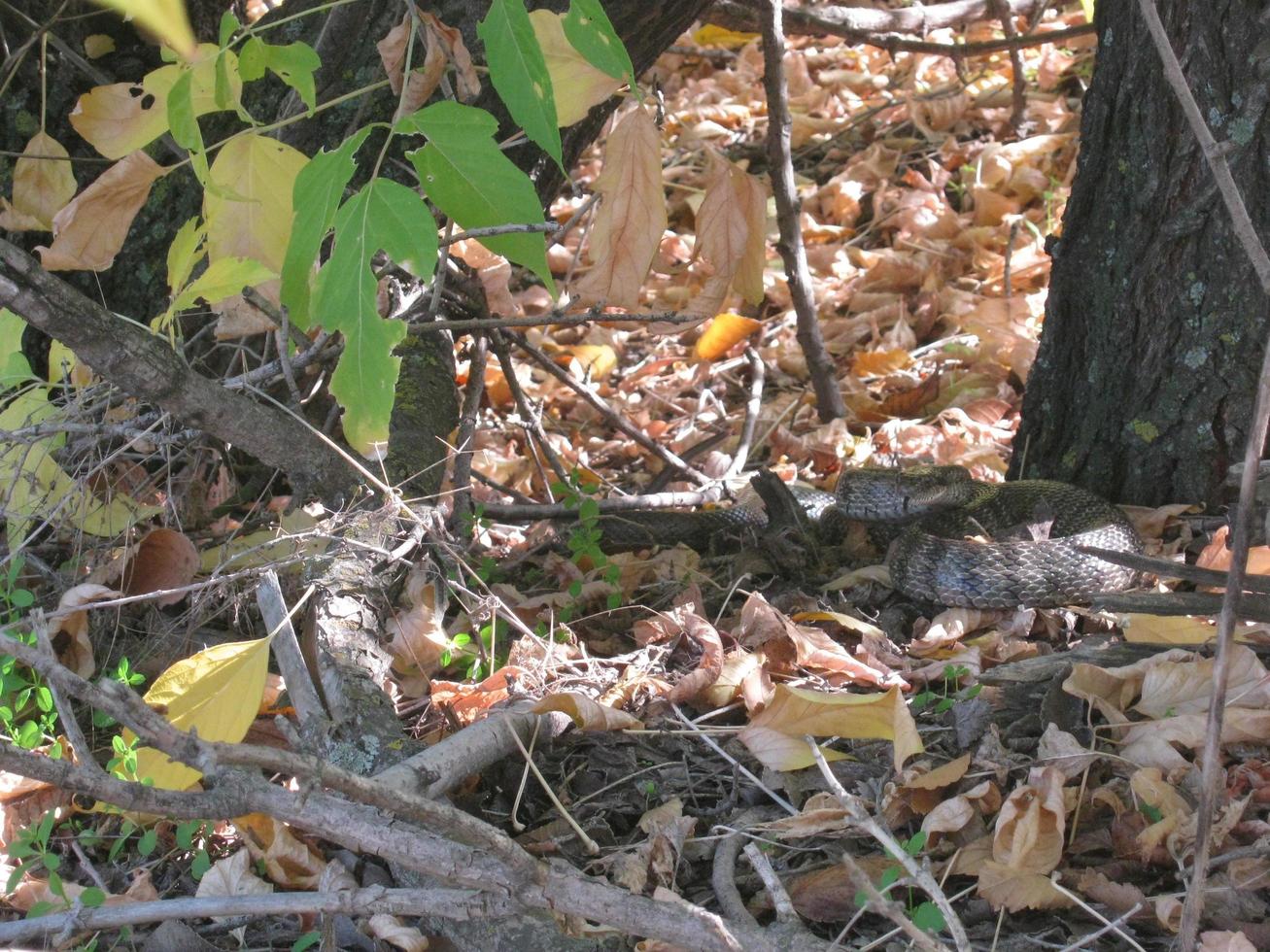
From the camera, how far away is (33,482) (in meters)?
2.74

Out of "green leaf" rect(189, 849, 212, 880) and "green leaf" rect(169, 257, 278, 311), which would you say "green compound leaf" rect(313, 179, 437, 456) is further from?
"green leaf" rect(189, 849, 212, 880)

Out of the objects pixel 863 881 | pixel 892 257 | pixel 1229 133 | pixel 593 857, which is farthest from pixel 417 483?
pixel 892 257

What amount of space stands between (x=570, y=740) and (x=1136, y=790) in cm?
109

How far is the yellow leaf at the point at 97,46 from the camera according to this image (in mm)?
3777

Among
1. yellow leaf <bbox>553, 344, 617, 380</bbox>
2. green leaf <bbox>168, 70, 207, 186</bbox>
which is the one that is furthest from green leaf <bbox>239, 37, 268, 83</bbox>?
yellow leaf <bbox>553, 344, 617, 380</bbox>

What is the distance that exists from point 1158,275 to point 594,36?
217 centimetres

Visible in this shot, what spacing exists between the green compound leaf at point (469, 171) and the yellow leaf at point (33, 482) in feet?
4.56

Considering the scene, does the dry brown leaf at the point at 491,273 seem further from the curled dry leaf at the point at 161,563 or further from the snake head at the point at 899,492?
the snake head at the point at 899,492

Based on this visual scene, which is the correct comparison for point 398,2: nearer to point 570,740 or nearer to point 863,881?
point 570,740

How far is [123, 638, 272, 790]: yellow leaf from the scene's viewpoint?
187cm

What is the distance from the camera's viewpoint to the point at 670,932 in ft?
5.44

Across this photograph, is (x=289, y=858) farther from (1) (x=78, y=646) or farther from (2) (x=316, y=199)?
(2) (x=316, y=199)

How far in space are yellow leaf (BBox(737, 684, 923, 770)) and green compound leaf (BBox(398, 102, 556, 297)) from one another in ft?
3.47

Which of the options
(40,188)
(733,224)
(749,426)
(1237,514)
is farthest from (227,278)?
(749,426)
